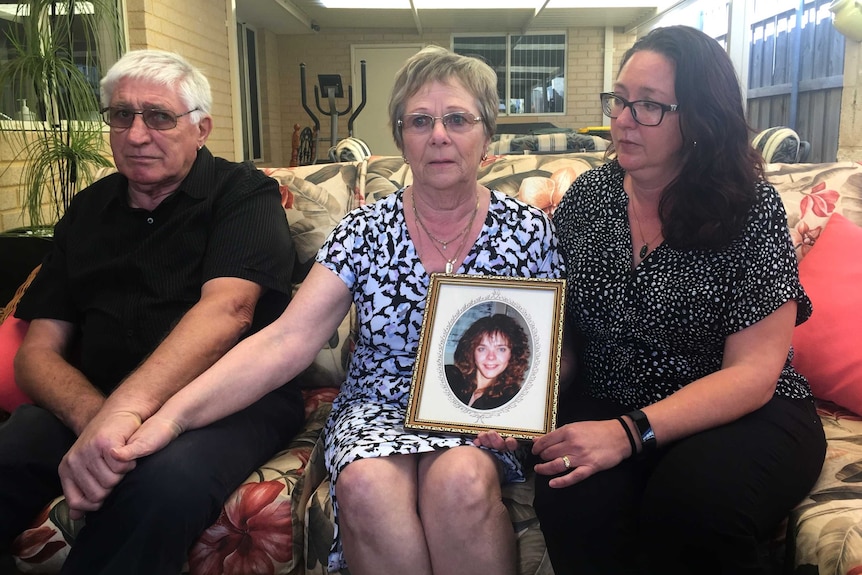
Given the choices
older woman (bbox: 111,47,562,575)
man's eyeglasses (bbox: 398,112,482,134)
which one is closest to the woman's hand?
older woman (bbox: 111,47,562,575)

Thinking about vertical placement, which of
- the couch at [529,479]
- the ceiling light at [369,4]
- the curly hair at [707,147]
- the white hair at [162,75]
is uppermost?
the ceiling light at [369,4]

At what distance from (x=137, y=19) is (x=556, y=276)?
4.34 meters

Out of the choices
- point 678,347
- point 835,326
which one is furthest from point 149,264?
point 835,326

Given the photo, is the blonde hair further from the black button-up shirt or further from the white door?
the white door

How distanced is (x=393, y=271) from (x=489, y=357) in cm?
28

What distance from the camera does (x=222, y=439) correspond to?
1.31 m

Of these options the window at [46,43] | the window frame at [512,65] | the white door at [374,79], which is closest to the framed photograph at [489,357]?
the window at [46,43]

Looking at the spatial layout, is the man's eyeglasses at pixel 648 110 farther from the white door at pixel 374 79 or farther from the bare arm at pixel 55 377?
the white door at pixel 374 79

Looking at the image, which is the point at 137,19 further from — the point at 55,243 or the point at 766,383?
the point at 766,383

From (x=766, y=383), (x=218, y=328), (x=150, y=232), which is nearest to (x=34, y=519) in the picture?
(x=218, y=328)

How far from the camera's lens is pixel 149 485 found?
116 cm

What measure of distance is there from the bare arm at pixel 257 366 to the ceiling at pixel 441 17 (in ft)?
25.9

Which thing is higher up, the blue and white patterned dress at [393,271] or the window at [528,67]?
the window at [528,67]

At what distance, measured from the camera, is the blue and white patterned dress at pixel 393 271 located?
56.1 inches
